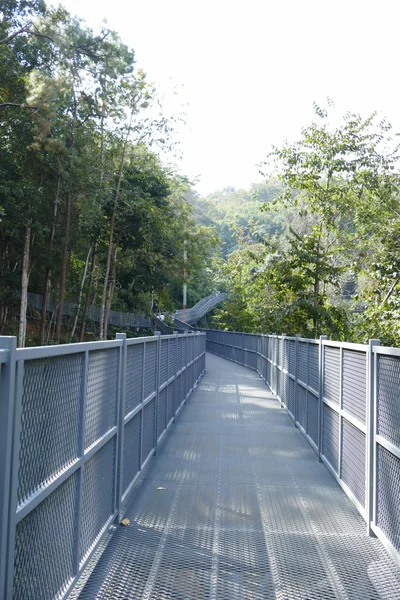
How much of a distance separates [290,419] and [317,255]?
685cm

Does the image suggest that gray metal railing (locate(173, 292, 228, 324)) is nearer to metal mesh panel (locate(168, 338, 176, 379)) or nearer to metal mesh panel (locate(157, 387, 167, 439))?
metal mesh panel (locate(168, 338, 176, 379))

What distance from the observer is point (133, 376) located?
6195 mm

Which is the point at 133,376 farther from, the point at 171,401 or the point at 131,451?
the point at 171,401

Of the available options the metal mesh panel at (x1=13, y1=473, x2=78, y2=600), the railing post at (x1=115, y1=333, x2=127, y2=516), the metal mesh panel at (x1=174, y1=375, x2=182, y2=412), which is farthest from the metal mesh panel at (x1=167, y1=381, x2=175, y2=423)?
the metal mesh panel at (x1=13, y1=473, x2=78, y2=600)

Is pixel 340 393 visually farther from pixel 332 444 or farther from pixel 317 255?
pixel 317 255

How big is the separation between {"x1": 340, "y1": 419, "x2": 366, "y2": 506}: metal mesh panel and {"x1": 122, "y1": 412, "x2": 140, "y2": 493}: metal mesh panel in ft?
6.96

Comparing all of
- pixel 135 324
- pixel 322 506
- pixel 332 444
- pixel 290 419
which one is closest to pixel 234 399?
pixel 290 419

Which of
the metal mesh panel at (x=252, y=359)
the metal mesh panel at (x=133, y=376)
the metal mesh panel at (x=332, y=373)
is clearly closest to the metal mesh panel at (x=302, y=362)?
the metal mesh panel at (x=332, y=373)

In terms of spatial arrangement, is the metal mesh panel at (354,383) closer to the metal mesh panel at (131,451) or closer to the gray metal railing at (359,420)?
the gray metal railing at (359,420)

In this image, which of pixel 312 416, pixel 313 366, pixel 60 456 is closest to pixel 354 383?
pixel 313 366

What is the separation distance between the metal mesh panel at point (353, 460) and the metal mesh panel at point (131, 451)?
2123 mm

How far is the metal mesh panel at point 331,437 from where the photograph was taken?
710 cm

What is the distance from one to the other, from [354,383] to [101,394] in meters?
2.63

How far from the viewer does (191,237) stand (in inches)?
1555
